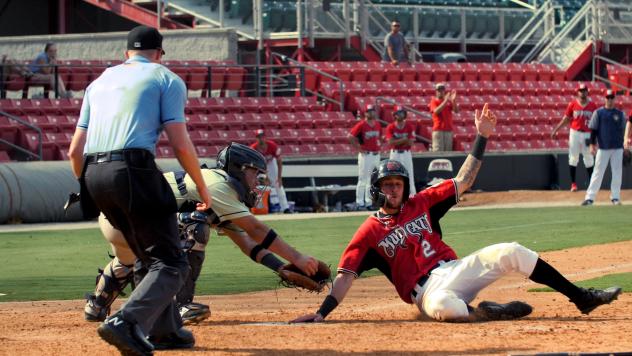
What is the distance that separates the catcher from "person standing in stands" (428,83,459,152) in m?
17.8

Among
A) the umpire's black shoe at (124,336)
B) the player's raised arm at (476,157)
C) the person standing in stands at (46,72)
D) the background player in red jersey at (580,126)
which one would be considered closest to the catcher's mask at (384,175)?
the player's raised arm at (476,157)

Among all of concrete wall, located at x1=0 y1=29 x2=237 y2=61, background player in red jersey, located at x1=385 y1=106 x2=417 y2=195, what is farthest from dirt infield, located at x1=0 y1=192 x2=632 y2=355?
concrete wall, located at x1=0 y1=29 x2=237 y2=61

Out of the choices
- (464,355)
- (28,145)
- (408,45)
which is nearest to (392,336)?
(464,355)

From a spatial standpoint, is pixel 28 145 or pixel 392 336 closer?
pixel 392 336

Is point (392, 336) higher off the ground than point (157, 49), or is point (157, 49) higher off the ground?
point (157, 49)

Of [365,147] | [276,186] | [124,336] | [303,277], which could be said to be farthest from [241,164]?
[365,147]

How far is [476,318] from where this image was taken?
319 inches

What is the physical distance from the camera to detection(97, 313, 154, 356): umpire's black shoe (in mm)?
6238

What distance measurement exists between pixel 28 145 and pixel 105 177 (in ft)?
57.2

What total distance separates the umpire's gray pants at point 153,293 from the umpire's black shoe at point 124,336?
0.05 metres

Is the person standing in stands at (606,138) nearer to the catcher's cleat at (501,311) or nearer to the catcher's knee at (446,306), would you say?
the catcher's cleat at (501,311)

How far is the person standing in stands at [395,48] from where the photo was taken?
3080 centimetres

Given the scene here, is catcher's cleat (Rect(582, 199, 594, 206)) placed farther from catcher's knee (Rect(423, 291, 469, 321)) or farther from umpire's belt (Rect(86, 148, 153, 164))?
umpire's belt (Rect(86, 148, 153, 164))

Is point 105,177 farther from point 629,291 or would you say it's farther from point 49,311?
point 629,291
